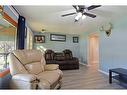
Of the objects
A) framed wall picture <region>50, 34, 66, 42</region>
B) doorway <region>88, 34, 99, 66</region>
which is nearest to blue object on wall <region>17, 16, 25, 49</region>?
doorway <region>88, 34, 99, 66</region>

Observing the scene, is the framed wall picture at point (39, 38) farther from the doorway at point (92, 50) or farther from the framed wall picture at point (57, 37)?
the doorway at point (92, 50)

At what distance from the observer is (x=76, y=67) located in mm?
Result: 6664

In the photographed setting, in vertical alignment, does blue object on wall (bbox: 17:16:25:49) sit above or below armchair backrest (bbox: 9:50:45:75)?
above

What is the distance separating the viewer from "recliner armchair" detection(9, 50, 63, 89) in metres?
2.40

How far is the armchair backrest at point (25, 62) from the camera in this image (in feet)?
8.78

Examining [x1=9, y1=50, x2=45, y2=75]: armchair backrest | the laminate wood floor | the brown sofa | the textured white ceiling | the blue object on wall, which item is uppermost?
the textured white ceiling

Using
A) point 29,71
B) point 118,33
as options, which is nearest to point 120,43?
point 118,33

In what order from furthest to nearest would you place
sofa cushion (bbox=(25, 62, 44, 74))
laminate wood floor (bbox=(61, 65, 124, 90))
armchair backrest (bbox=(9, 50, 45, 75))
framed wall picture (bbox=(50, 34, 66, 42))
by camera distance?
framed wall picture (bbox=(50, 34, 66, 42))
laminate wood floor (bbox=(61, 65, 124, 90))
sofa cushion (bbox=(25, 62, 44, 74))
armchair backrest (bbox=(9, 50, 45, 75))

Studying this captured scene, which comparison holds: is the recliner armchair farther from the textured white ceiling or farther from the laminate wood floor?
the textured white ceiling

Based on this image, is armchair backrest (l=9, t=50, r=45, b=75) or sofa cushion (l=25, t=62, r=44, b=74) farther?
sofa cushion (l=25, t=62, r=44, b=74)

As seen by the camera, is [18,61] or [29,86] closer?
[29,86]

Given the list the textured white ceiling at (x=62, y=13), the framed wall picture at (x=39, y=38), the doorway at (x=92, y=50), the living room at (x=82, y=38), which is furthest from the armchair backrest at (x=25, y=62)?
the framed wall picture at (x=39, y=38)
